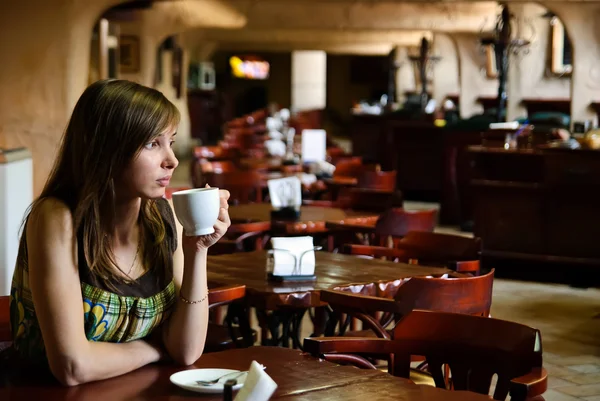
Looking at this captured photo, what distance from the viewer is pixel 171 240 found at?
247 centimetres

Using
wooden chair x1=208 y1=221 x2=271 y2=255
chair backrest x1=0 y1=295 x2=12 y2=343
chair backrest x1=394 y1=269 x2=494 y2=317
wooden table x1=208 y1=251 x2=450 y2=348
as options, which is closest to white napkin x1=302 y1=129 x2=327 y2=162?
wooden chair x1=208 y1=221 x2=271 y2=255

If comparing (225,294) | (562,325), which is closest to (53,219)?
(225,294)

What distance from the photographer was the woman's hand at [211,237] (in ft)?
7.61

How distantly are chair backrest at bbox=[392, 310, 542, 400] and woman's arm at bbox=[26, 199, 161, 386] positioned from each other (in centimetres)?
78

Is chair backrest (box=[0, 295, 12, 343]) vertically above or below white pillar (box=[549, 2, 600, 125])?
below

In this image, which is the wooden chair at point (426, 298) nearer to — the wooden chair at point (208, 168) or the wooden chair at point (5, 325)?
the wooden chair at point (5, 325)

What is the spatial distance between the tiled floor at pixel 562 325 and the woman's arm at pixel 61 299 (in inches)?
123

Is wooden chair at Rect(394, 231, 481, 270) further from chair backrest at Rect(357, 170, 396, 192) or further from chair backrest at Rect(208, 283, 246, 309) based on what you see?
chair backrest at Rect(357, 170, 396, 192)

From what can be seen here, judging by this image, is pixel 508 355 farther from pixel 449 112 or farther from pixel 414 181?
pixel 449 112

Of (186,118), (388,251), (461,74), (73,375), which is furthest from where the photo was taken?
(186,118)

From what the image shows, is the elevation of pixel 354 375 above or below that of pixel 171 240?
below

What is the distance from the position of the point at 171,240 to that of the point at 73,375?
432 millimetres

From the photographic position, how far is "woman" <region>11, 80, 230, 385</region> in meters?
2.19

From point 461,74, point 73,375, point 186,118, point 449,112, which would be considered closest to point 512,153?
point 73,375
